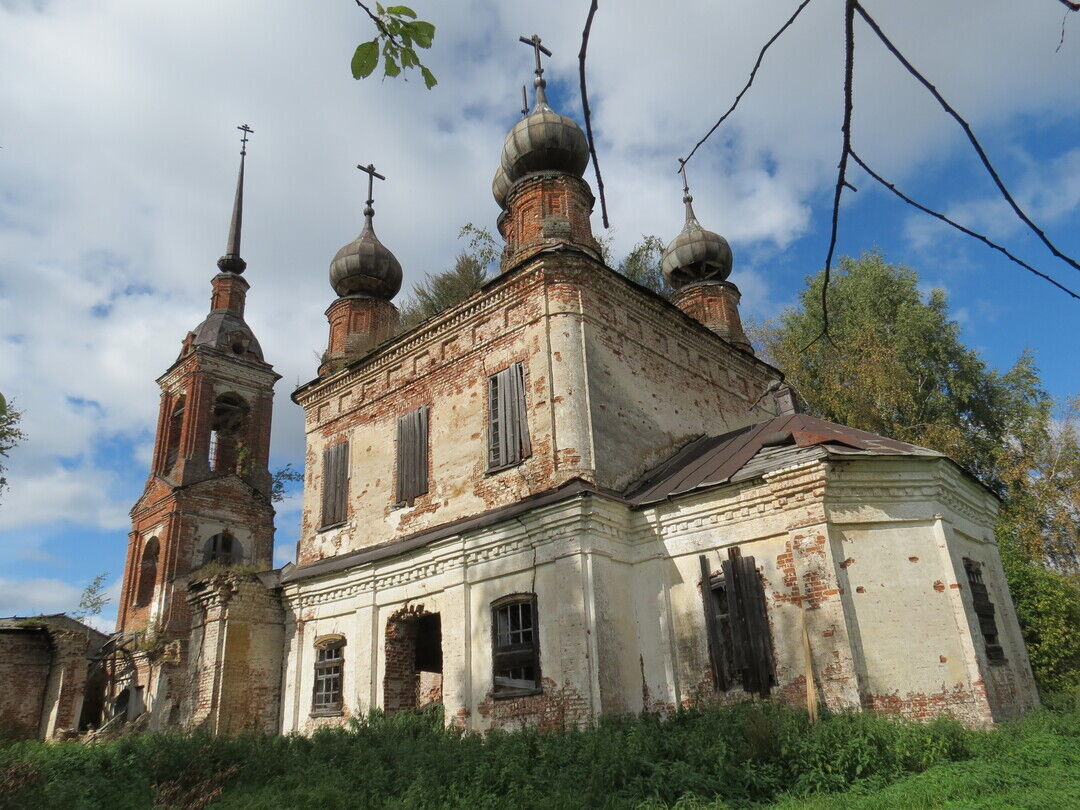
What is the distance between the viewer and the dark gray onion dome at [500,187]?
1567 cm

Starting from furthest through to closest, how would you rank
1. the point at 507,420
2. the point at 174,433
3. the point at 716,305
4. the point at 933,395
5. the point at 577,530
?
the point at 174,433 → the point at 933,395 → the point at 716,305 → the point at 507,420 → the point at 577,530

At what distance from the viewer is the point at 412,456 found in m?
13.2

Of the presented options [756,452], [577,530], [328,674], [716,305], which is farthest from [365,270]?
[756,452]

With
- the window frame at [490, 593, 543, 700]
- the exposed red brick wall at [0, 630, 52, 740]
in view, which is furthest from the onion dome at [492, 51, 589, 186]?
the exposed red brick wall at [0, 630, 52, 740]

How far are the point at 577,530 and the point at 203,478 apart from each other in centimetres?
1909

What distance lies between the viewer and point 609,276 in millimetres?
12352

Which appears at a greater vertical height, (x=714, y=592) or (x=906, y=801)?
(x=714, y=592)

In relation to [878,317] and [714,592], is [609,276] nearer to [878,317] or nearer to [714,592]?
[714,592]

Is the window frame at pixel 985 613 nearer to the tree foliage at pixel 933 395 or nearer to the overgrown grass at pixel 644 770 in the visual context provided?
the overgrown grass at pixel 644 770

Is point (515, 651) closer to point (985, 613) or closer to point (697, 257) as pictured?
point (985, 613)

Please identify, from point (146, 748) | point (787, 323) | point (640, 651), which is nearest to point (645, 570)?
point (640, 651)

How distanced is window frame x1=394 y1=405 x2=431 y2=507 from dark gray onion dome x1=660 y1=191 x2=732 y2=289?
6.96 meters

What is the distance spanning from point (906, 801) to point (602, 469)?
19.0 feet

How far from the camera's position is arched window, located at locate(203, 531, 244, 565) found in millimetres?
24875
